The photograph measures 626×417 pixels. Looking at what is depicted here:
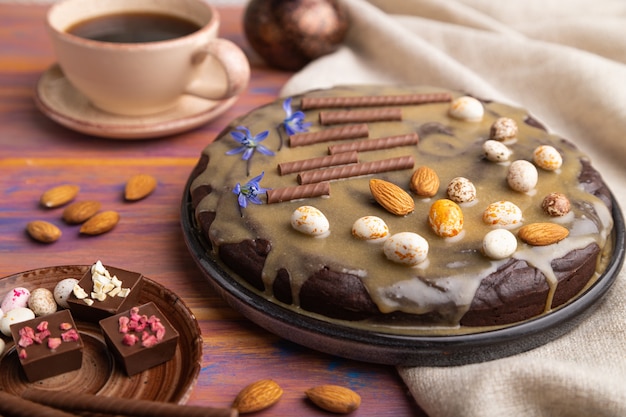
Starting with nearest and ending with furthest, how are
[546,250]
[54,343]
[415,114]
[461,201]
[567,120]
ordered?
1. [54,343]
2. [546,250]
3. [461,201]
4. [415,114]
5. [567,120]

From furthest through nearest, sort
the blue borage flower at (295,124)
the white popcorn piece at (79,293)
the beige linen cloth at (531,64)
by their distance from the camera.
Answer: the blue borage flower at (295,124), the beige linen cloth at (531,64), the white popcorn piece at (79,293)

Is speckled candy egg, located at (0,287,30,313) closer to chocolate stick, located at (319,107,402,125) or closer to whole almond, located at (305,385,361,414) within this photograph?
whole almond, located at (305,385,361,414)

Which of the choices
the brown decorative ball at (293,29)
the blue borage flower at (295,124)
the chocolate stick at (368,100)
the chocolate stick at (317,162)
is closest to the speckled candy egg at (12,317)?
the chocolate stick at (317,162)

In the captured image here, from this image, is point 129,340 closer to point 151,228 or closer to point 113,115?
point 151,228

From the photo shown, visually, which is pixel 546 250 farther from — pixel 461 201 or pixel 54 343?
pixel 54 343

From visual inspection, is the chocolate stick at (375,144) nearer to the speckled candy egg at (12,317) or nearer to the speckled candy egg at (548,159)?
the speckled candy egg at (548,159)

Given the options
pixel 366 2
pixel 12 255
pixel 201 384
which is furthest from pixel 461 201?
pixel 366 2

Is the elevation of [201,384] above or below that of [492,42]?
below
